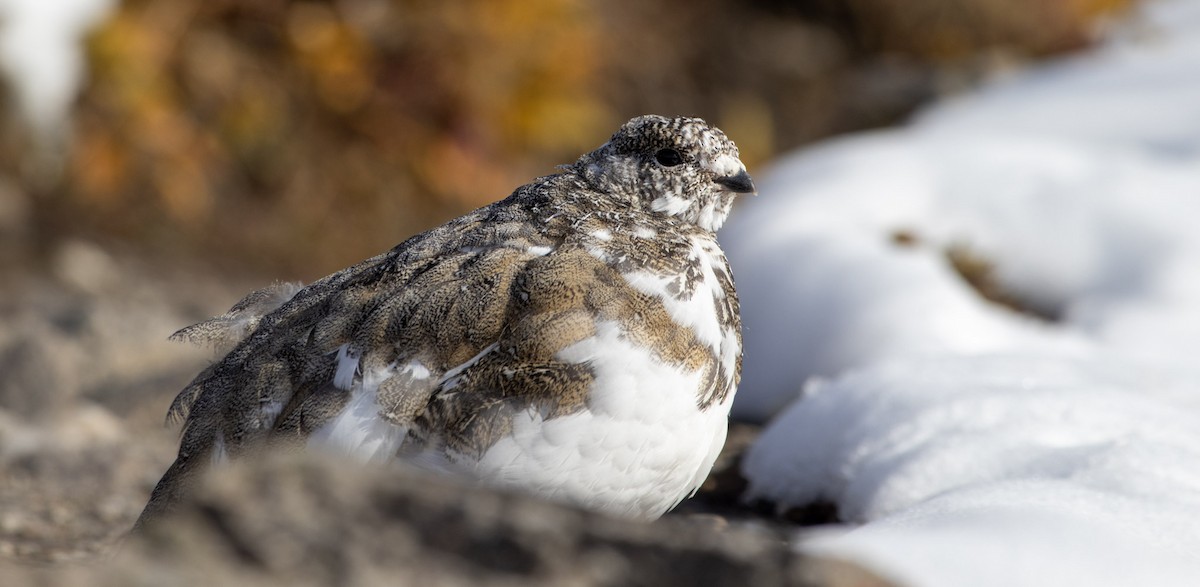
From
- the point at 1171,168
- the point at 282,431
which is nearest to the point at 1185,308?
the point at 1171,168

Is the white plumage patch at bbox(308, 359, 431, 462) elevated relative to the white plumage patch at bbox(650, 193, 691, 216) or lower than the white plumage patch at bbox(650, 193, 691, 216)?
lower

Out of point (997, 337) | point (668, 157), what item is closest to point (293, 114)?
point (997, 337)

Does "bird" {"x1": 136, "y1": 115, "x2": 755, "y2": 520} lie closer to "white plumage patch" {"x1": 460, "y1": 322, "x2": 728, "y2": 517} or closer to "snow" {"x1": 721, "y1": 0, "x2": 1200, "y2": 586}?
"white plumage patch" {"x1": 460, "y1": 322, "x2": 728, "y2": 517}

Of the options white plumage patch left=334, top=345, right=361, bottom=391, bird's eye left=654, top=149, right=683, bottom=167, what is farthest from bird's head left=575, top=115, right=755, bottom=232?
white plumage patch left=334, top=345, right=361, bottom=391

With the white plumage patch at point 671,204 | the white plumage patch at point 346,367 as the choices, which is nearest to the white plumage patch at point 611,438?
the white plumage patch at point 346,367

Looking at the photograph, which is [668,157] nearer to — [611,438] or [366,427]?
[611,438]

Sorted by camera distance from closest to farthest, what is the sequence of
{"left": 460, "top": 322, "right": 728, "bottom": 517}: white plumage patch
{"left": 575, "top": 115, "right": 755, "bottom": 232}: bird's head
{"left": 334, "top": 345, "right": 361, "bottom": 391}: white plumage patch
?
{"left": 460, "top": 322, "right": 728, "bottom": 517}: white plumage patch, {"left": 334, "top": 345, "right": 361, "bottom": 391}: white plumage patch, {"left": 575, "top": 115, "right": 755, "bottom": 232}: bird's head
